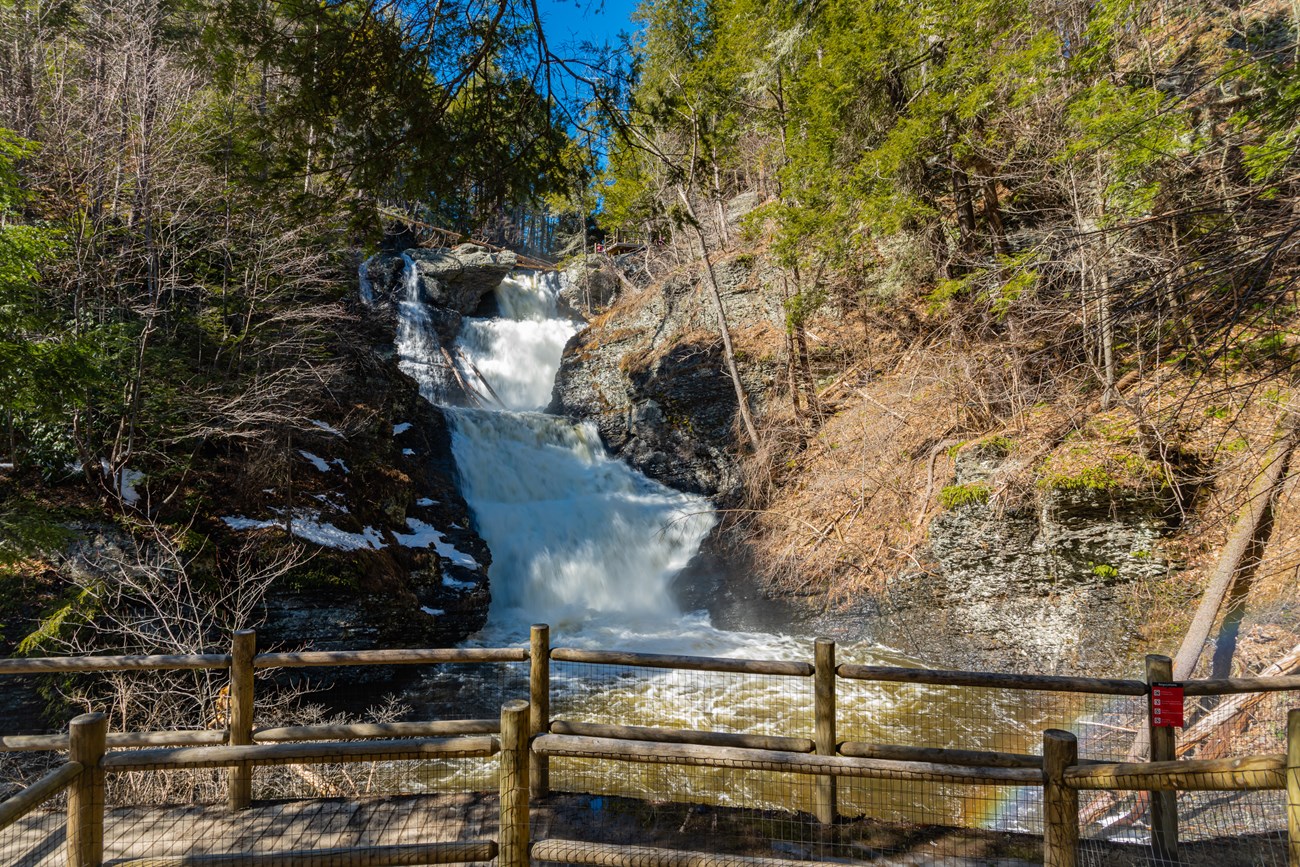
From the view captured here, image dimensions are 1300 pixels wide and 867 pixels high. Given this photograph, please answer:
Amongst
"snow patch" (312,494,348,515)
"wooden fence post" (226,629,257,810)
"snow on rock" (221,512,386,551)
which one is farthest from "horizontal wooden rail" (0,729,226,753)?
"snow patch" (312,494,348,515)

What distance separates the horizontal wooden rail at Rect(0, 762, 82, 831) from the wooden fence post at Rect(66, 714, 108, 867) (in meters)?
0.04

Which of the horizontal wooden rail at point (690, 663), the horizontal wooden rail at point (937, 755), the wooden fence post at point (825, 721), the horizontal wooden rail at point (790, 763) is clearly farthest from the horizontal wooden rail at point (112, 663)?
the horizontal wooden rail at point (937, 755)

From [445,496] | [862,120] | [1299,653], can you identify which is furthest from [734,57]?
[1299,653]

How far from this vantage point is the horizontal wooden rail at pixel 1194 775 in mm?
2172

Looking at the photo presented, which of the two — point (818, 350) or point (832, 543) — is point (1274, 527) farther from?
point (818, 350)

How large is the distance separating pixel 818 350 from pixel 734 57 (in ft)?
21.8

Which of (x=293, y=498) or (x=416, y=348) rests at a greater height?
(x=416, y=348)

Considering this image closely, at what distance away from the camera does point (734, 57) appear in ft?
45.0

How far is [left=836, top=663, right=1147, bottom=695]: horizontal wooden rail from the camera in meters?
3.62

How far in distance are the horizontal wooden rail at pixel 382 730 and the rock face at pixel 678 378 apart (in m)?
12.1

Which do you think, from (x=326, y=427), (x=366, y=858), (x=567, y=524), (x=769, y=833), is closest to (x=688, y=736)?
(x=769, y=833)

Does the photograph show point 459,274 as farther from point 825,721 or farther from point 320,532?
point 825,721

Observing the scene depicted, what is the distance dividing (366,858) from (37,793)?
1141mm

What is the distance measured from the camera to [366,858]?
2.46 metres
